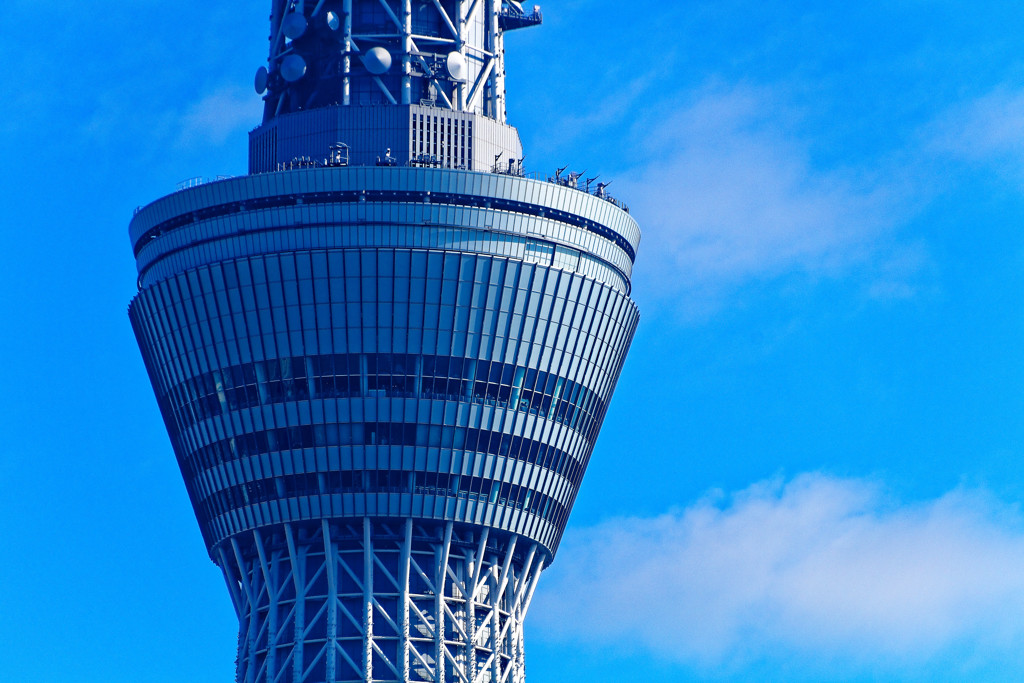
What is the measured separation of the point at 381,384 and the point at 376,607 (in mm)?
16455

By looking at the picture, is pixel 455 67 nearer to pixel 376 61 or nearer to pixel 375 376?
pixel 376 61

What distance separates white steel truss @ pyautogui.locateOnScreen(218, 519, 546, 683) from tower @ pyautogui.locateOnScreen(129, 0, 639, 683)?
6.6 inches

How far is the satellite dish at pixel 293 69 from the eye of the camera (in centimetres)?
19825

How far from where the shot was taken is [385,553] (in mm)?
187500

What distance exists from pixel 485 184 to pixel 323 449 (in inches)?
912

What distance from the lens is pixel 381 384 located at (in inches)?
7293

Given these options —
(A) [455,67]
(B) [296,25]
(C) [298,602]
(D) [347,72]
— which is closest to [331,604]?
(C) [298,602]

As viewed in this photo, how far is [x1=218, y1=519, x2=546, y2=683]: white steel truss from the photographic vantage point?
185375mm

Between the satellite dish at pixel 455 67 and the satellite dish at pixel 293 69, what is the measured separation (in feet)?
37.1

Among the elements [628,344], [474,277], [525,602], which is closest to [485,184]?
[474,277]

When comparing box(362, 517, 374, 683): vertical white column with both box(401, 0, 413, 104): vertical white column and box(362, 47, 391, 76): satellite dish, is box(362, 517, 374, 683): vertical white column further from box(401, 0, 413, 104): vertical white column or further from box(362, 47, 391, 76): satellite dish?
box(362, 47, 391, 76): satellite dish

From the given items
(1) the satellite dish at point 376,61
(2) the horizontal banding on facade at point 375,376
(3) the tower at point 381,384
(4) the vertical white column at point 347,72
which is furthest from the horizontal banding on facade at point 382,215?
(1) the satellite dish at point 376,61

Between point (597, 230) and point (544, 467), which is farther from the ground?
point (597, 230)

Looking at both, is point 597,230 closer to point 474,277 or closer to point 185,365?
point 474,277
